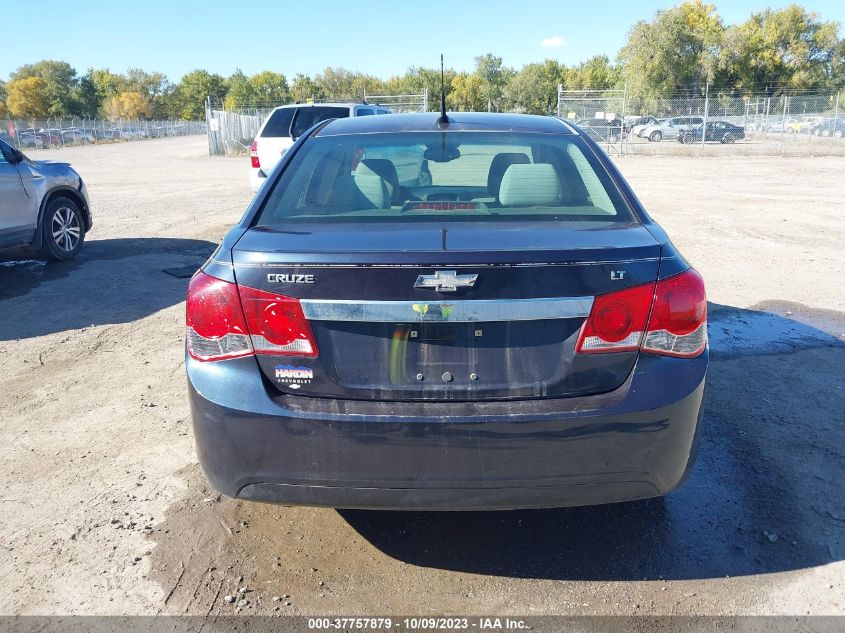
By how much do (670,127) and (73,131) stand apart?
157ft

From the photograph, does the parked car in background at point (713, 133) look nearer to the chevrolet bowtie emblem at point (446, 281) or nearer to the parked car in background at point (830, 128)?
the parked car in background at point (830, 128)

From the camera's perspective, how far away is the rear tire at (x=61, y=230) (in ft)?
27.4

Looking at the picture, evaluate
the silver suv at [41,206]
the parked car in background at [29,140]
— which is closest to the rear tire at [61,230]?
the silver suv at [41,206]

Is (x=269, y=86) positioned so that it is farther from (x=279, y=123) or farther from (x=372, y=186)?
(x=372, y=186)

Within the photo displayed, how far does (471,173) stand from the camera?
3.90 meters

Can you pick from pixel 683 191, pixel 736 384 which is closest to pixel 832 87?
pixel 683 191

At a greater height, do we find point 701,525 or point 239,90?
point 239,90

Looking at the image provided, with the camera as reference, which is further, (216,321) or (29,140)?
(29,140)

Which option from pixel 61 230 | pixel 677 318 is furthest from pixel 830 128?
pixel 677 318

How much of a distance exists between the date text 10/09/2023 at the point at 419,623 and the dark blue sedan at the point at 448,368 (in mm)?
436

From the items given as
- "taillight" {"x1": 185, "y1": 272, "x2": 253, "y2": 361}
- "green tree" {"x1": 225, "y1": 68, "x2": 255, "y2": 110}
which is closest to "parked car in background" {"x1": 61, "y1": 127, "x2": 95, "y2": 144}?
"green tree" {"x1": 225, "y1": 68, "x2": 255, "y2": 110}

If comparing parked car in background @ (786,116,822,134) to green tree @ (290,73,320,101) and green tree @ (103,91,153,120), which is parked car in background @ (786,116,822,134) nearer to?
green tree @ (290,73,320,101)

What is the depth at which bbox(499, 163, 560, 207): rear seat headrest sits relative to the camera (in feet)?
9.95

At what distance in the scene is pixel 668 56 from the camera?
55.4m
